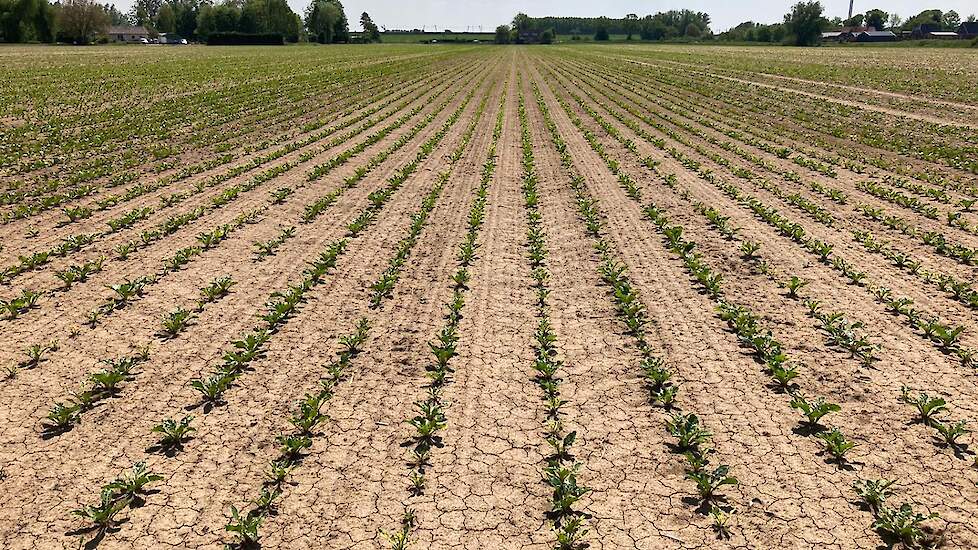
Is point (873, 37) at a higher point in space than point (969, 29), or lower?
lower

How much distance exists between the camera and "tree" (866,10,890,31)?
180250 millimetres

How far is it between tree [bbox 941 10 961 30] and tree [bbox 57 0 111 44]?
191863 mm

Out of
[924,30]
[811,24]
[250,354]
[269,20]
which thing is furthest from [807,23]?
[250,354]

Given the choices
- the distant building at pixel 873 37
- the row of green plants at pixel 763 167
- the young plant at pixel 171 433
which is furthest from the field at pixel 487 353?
the distant building at pixel 873 37

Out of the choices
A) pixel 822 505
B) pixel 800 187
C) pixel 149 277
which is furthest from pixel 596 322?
pixel 800 187

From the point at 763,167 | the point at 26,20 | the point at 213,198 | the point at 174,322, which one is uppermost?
the point at 26,20

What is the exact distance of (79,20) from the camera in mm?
104250

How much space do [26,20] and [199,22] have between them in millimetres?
41103

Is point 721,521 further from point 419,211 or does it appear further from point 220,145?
point 220,145

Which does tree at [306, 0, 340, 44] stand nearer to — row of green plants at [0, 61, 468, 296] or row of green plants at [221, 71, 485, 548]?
row of green plants at [0, 61, 468, 296]

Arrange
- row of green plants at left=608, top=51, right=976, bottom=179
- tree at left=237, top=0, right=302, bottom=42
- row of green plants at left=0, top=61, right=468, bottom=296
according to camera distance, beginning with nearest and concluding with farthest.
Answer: row of green plants at left=0, top=61, right=468, bottom=296
row of green plants at left=608, top=51, right=976, bottom=179
tree at left=237, top=0, right=302, bottom=42

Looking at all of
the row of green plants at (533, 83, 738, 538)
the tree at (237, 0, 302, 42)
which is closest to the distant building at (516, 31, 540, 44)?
the tree at (237, 0, 302, 42)

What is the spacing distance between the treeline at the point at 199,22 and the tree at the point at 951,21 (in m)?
150

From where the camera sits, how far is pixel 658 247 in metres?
11.2
